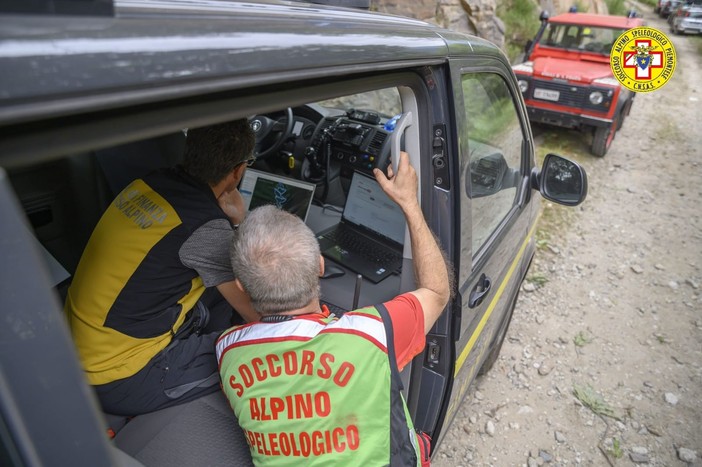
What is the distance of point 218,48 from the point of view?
24.8 inches

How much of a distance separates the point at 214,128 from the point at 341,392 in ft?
3.27

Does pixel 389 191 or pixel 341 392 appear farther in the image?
pixel 389 191

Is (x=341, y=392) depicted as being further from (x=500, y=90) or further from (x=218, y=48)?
(x=500, y=90)

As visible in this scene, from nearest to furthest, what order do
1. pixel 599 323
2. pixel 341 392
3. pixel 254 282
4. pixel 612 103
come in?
1. pixel 341 392
2. pixel 254 282
3. pixel 599 323
4. pixel 612 103

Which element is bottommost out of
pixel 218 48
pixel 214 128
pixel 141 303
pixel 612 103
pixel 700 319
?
pixel 700 319

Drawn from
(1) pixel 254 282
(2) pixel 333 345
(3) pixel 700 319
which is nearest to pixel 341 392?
(2) pixel 333 345

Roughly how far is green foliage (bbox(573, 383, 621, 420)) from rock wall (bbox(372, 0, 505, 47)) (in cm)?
730

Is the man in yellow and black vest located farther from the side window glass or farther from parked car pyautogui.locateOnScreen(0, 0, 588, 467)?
the side window glass

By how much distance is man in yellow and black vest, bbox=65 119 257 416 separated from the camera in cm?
137

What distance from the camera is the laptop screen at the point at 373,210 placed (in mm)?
2152

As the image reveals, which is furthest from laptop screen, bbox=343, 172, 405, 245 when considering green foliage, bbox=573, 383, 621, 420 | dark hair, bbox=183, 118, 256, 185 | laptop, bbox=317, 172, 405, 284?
green foliage, bbox=573, 383, 621, 420

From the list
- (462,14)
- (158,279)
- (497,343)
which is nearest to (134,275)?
(158,279)

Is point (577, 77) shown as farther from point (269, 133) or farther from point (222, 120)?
point (222, 120)

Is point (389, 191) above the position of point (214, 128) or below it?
below
